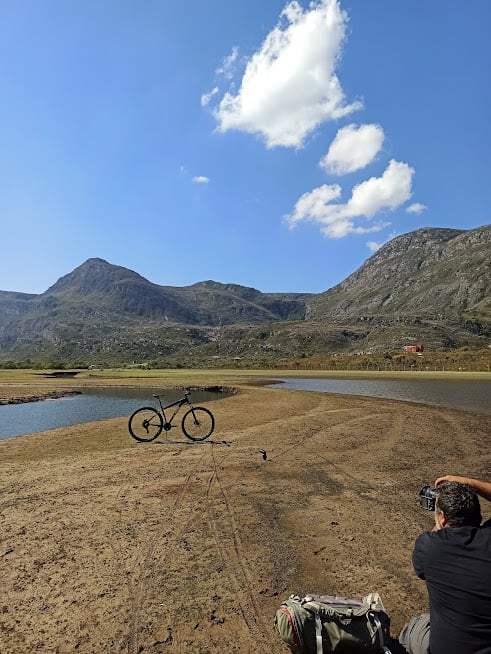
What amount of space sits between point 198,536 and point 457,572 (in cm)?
457

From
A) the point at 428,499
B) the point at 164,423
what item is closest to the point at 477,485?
Result: the point at 428,499

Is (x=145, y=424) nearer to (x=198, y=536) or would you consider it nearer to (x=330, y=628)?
(x=198, y=536)

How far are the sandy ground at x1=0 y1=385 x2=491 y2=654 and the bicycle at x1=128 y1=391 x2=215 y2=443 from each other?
88cm

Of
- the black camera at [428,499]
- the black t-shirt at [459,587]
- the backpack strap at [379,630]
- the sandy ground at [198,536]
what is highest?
the black camera at [428,499]

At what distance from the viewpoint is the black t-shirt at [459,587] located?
3.31 metres

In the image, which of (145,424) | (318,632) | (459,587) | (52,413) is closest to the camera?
(459,587)

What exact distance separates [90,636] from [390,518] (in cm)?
537

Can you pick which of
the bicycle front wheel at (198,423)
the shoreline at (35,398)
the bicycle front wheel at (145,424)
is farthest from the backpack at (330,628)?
the shoreline at (35,398)

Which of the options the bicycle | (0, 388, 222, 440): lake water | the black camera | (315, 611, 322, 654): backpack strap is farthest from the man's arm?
(0, 388, 222, 440): lake water

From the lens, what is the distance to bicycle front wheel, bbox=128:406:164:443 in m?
14.9

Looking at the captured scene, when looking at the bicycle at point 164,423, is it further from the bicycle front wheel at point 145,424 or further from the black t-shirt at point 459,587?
the black t-shirt at point 459,587

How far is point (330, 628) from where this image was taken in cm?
432

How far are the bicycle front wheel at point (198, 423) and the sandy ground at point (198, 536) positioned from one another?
44.2 inches

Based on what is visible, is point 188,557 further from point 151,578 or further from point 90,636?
point 90,636
